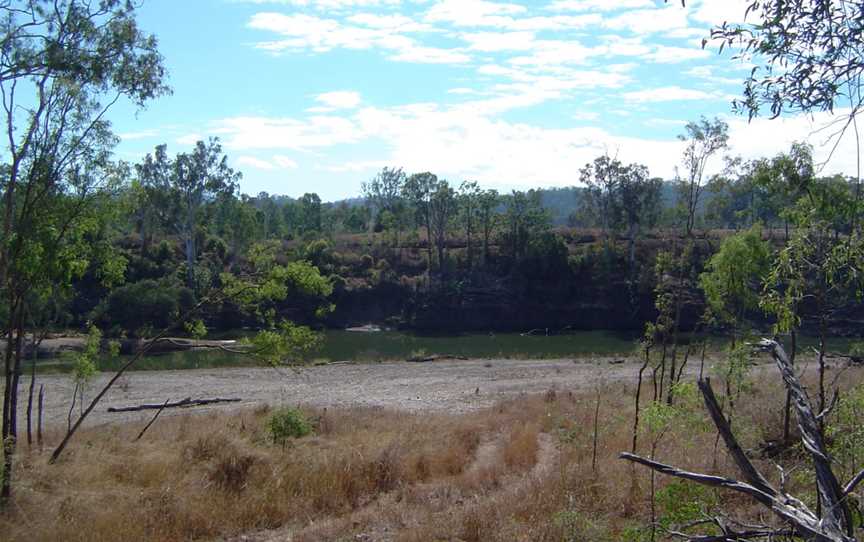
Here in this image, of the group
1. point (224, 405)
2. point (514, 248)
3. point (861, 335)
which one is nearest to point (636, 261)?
point (514, 248)

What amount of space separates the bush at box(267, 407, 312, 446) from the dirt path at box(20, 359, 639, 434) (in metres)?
9.66

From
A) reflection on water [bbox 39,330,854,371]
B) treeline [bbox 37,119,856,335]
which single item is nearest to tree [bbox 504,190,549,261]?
treeline [bbox 37,119,856,335]

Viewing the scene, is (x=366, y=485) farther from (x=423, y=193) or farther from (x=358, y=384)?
(x=423, y=193)

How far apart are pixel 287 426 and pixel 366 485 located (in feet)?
14.3

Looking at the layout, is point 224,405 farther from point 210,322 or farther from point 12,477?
point 210,322

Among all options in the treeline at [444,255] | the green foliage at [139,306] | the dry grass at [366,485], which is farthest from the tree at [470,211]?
the dry grass at [366,485]

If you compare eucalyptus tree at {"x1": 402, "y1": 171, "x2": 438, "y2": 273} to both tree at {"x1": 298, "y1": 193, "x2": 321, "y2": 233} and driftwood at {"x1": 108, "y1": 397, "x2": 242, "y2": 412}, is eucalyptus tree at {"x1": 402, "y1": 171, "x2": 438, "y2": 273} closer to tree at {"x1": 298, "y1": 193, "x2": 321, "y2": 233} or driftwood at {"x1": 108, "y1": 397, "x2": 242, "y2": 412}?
tree at {"x1": 298, "y1": 193, "x2": 321, "y2": 233}

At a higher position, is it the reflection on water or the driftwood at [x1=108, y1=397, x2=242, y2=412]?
the driftwood at [x1=108, y1=397, x2=242, y2=412]

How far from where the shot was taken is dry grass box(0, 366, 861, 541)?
10547 millimetres

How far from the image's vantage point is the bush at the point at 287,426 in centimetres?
1744

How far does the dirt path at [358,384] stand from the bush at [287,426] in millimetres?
9659

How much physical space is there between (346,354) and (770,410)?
38.0 m

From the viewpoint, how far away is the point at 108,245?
14.8 meters

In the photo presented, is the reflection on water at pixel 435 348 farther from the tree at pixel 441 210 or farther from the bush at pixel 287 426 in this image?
the bush at pixel 287 426
